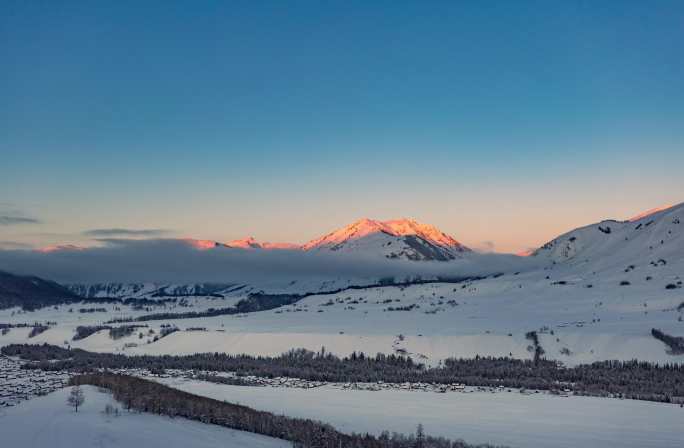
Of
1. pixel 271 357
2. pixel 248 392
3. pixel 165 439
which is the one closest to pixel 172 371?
pixel 271 357

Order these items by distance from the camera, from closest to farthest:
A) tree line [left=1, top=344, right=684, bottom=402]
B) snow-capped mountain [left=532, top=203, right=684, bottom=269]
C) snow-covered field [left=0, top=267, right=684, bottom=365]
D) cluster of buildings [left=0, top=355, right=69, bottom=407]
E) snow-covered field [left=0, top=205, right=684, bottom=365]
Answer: cluster of buildings [left=0, top=355, right=69, bottom=407]
tree line [left=1, top=344, right=684, bottom=402]
snow-covered field [left=0, top=267, right=684, bottom=365]
snow-covered field [left=0, top=205, right=684, bottom=365]
snow-capped mountain [left=532, top=203, right=684, bottom=269]

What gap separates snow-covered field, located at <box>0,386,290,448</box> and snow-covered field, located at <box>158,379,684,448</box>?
8.26 meters

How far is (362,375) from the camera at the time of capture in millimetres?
65875

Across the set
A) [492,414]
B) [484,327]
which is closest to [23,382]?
[492,414]

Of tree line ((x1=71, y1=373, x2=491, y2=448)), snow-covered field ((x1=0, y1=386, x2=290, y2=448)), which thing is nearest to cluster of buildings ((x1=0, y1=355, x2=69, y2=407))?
snow-covered field ((x1=0, y1=386, x2=290, y2=448))

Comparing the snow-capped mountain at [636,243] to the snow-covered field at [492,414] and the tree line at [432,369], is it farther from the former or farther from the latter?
the snow-covered field at [492,414]

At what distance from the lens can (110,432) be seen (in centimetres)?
2711

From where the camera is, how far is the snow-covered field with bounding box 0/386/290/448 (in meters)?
25.5

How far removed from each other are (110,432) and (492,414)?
24.6 m

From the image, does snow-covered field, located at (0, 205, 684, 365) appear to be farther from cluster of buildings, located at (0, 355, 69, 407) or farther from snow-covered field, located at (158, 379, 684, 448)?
snow-covered field, located at (158, 379, 684, 448)

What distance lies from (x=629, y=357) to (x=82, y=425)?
184 ft

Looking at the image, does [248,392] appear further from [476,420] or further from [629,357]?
[629,357]

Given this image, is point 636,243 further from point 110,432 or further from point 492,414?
point 110,432

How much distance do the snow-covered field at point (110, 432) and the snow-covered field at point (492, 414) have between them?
8.26 m
